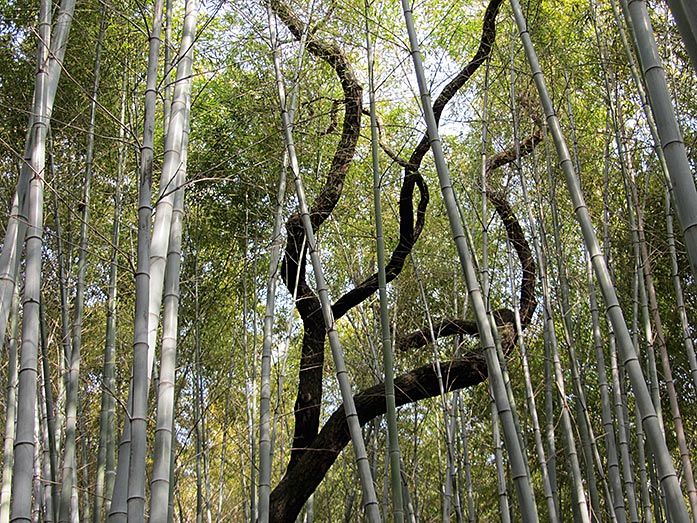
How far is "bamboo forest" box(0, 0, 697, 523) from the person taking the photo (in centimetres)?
207

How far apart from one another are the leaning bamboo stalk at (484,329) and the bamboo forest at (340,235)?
1 centimetres

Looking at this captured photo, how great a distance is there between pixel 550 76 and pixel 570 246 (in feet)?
5.93

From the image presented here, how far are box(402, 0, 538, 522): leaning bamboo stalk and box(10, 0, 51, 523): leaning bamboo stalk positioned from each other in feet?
3.93

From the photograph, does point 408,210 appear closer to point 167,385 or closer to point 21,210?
point 21,210

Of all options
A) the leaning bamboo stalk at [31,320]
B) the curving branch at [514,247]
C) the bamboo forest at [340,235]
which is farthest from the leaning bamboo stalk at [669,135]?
the curving branch at [514,247]

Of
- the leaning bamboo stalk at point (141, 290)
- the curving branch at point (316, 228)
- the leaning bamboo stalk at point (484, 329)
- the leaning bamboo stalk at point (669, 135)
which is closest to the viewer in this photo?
the leaning bamboo stalk at point (669, 135)

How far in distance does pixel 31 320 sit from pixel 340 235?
2621 millimetres

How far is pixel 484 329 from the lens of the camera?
7.36 ft

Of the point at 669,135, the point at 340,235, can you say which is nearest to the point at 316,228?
the point at 340,235

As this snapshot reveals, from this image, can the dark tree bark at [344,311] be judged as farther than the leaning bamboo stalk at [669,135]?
Yes

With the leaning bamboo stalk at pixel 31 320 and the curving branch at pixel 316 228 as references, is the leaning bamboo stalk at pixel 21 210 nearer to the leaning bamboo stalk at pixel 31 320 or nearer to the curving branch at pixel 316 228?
the leaning bamboo stalk at pixel 31 320

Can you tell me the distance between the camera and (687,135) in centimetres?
467

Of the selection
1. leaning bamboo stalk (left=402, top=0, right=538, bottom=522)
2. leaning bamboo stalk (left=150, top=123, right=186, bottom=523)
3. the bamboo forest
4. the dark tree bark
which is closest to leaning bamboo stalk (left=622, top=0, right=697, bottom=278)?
the bamboo forest

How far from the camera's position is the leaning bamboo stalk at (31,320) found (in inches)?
74.3
